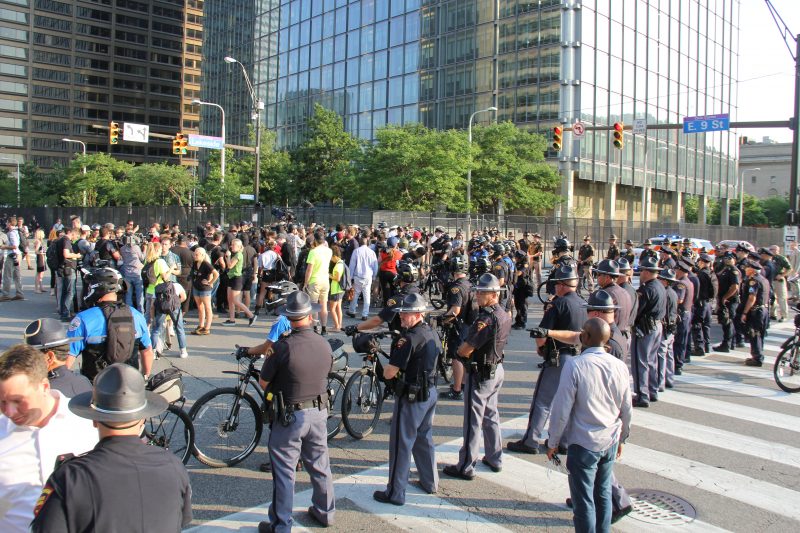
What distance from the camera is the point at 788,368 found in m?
9.70

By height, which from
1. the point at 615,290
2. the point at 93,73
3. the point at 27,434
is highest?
the point at 93,73

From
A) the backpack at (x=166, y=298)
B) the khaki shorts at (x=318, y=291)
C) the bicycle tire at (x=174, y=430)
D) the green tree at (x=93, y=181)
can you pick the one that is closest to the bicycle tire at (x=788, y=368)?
the khaki shorts at (x=318, y=291)

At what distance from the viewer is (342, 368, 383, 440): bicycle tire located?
285 inches

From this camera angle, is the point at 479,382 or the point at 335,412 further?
the point at 335,412

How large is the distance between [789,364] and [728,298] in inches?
104

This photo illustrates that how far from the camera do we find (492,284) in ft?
20.6

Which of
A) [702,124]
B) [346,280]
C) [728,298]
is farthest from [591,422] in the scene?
[702,124]

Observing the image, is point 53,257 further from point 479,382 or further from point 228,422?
point 479,382

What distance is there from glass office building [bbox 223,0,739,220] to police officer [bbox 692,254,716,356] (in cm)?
4076

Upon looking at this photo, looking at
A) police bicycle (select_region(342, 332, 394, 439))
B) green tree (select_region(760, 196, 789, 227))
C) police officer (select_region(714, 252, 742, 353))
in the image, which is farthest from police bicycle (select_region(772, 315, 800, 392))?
green tree (select_region(760, 196, 789, 227))

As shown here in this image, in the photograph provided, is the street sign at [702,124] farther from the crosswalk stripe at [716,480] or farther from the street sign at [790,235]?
the crosswalk stripe at [716,480]

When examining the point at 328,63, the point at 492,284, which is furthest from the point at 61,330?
the point at 328,63

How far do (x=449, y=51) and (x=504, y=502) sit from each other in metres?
57.1

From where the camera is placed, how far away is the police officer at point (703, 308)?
1176 cm
